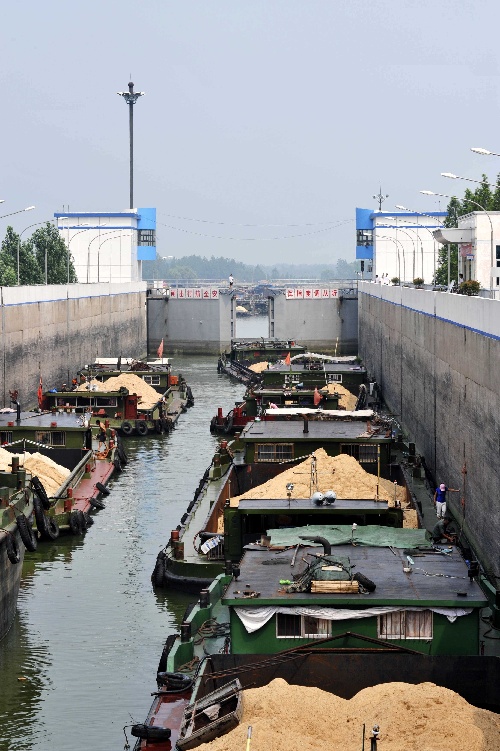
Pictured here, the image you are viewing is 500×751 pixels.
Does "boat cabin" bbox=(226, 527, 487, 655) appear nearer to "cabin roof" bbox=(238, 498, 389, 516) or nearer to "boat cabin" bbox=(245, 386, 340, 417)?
"cabin roof" bbox=(238, 498, 389, 516)

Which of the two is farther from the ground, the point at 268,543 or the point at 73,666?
the point at 268,543

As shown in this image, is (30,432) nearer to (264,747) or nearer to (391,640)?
(391,640)

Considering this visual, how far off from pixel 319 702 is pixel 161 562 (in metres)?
14.4

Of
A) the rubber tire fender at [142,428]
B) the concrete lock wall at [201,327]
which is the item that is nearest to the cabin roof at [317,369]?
the rubber tire fender at [142,428]

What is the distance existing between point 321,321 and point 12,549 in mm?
92245

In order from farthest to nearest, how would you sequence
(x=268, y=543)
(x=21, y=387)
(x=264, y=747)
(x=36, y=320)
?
1. (x=36, y=320)
2. (x=21, y=387)
3. (x=268, y=543)
4. (x=264, y=747)

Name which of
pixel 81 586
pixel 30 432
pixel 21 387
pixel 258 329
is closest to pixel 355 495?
pixel 81 586

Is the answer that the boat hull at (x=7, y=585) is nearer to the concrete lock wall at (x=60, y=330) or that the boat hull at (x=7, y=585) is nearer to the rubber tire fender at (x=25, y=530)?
the rubber tire fender at (x=25, y=530)

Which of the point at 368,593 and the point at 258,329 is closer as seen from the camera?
the point at 368,593

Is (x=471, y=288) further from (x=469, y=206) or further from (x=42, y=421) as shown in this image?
(x=469, y=206)

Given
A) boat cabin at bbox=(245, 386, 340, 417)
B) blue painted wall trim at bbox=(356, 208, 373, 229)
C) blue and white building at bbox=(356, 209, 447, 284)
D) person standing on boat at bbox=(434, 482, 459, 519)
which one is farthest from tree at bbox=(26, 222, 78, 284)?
person standing on boat at bbox=(434, 482, 459, 519)

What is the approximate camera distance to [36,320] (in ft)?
239

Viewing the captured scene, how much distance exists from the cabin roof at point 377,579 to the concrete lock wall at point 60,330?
139 ft

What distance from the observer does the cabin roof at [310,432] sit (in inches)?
1325
